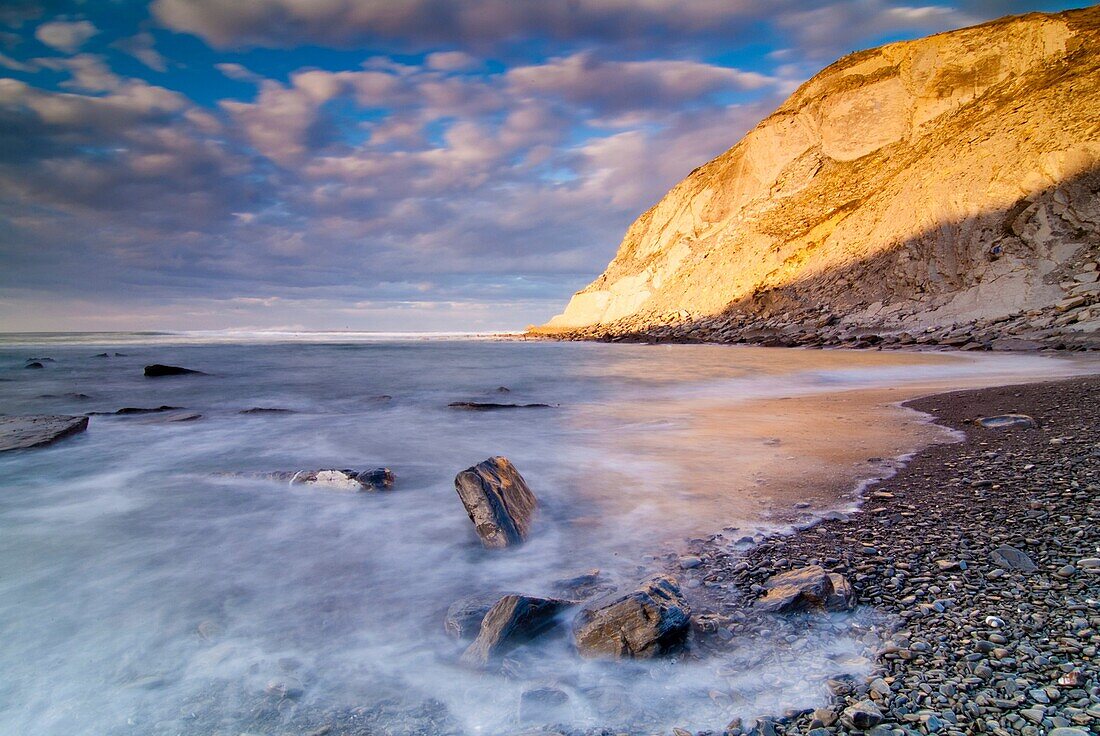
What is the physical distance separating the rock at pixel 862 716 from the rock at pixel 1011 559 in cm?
119

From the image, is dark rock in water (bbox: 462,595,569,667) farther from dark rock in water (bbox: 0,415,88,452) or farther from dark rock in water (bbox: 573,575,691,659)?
dark rock in water (bbox: 0,415,88,452)

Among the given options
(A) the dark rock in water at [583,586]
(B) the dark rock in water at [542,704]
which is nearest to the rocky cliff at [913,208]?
(A) the dark rock in water at [583,586]

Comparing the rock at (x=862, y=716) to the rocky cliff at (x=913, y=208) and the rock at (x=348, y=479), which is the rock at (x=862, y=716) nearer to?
the rock at (x=348, y=479)

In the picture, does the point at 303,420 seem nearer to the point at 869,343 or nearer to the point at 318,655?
the point at 318,655

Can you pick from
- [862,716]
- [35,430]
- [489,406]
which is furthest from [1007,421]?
[35,430]

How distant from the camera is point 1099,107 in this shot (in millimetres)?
20812

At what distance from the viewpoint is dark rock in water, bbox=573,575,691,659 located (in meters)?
1.93

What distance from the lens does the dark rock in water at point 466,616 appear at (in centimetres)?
221

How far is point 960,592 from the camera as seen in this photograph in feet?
6.88

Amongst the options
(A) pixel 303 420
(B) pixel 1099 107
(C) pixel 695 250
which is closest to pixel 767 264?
(C) pixel 695 250

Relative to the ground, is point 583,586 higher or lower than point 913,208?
lower

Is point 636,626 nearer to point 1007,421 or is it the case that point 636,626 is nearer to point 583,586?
point 583,586

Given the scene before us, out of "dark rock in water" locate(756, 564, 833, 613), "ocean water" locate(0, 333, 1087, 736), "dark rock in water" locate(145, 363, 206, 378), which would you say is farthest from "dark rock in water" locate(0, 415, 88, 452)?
"dark rock in water" locate(145, 363, 206, 378)

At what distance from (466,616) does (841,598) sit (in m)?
1.49
